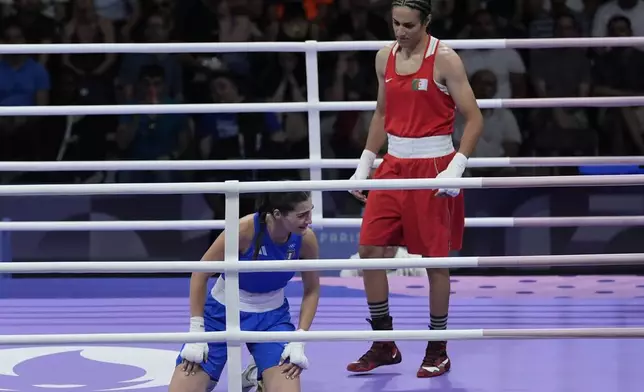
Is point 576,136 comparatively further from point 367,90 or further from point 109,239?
point 109,239

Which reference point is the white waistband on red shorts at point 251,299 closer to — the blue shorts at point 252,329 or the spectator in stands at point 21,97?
the blue shorts at point 252,329

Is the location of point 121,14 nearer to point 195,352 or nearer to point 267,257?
point 267,257

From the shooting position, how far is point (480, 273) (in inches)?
250

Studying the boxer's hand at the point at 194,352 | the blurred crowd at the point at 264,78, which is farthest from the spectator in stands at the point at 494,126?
the boxer's hand at the point at 194,352

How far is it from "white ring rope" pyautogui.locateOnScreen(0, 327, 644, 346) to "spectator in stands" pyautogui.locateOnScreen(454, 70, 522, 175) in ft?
10.9

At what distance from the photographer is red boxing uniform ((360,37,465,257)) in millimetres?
4367

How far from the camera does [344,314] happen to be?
209 inches

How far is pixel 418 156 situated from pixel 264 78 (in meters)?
3.02

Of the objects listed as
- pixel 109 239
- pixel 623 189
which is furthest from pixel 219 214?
pixel 623 189

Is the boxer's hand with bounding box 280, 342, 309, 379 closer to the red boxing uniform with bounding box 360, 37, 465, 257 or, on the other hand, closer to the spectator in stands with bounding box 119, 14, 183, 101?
the red boxing uniform with bounding box 360, 37, 465, 257

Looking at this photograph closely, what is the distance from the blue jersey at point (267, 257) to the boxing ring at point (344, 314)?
0.27 metres

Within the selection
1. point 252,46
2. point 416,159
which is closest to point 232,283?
point 416,159

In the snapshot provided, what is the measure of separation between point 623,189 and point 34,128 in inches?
136

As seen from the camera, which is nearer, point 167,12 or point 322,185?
point 322,185
